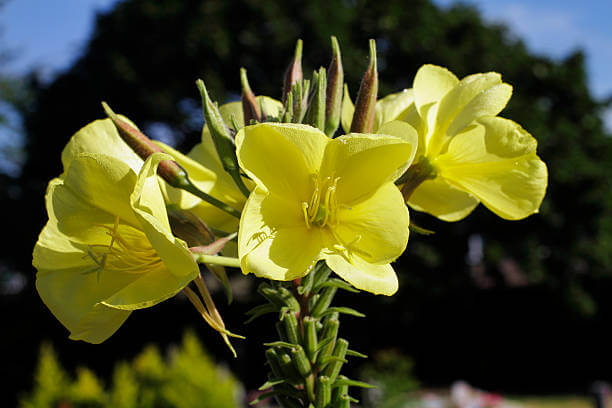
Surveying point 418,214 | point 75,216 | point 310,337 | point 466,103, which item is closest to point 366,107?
point 466,103

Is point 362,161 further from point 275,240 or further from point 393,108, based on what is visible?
point 393,108

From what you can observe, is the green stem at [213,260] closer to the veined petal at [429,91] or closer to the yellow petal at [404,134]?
the yellow petal at [404,134]

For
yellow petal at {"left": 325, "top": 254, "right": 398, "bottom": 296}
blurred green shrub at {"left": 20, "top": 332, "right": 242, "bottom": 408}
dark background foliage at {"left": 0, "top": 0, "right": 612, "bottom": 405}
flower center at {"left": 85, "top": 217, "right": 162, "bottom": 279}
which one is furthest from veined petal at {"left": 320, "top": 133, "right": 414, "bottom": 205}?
dark background foliage at {"left": 0, "top": 0, "right": 612, "bottom": 405}

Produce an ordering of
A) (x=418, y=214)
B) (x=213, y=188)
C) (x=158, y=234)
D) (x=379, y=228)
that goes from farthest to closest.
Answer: (x=418, y=214) < (x=213, y=188) < (x=379, y=228) < (x=158, y=234)

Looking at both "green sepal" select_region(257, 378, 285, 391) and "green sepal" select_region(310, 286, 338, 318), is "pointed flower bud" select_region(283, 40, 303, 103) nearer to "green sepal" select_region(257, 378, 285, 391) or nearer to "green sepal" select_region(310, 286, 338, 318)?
"green sepal" select_region(310, 286, 338, 318)

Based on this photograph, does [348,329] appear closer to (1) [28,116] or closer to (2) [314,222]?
(1) [28,116]

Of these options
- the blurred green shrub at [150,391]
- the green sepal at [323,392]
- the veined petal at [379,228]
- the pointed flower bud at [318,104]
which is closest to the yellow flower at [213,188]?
the pointed flower bud at [318,104]
